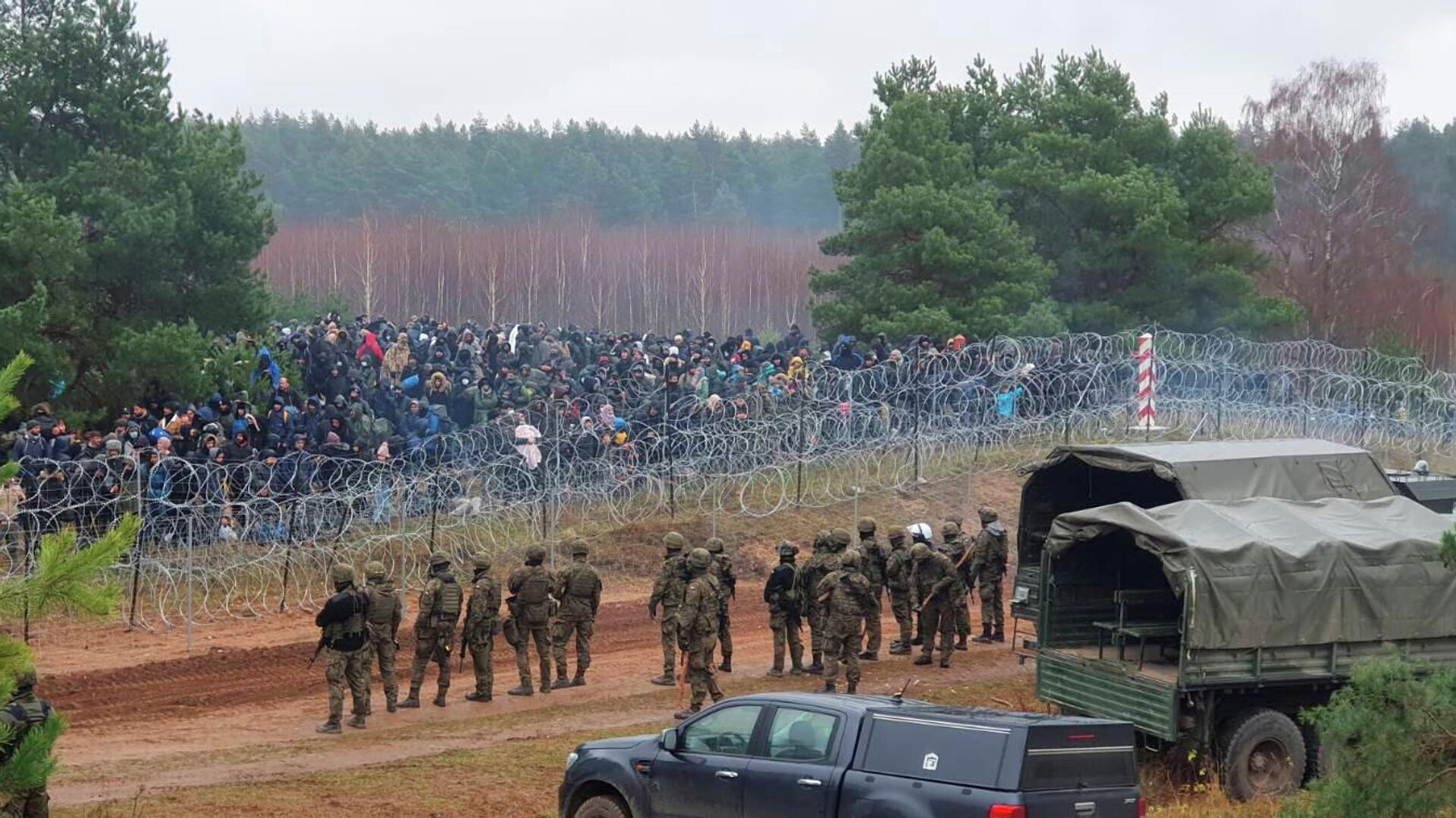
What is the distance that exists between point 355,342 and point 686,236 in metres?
59.1

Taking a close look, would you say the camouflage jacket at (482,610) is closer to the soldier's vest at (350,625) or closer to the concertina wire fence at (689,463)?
the soldier's vest at (350,625)

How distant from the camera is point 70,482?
19.3m

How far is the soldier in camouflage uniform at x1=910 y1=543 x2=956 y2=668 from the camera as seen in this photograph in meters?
19.2

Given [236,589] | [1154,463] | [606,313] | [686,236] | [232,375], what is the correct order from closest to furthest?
[1154,463]
[236,589]
[232,375]
[606,313]
[686,236]

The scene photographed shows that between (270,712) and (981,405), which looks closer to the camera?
(270,712)

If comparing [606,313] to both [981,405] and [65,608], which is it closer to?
[981,405]

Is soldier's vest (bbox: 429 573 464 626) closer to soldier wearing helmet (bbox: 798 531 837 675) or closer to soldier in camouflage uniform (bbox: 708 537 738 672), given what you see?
soldier in camouflage uniform (bbox: 708 537 738 672)

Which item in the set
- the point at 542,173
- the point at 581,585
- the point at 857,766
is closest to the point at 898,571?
the point at 581,585

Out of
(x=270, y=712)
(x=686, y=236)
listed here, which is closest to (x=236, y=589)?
(x=270, y=712)

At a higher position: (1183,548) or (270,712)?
(1183,548)

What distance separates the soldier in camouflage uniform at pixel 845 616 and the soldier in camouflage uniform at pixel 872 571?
3.14 ft

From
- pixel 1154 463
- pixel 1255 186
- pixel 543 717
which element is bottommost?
pixel 543 717

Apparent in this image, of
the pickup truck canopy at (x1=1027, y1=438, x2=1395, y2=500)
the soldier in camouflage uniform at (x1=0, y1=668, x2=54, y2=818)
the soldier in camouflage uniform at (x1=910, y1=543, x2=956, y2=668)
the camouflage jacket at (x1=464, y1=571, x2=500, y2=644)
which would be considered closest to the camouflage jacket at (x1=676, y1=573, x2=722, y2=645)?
the camouflage jacket at (x1=464, y1=571, x2=500, y2=644)

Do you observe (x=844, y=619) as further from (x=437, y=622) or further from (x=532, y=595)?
(x=437, y=622)
